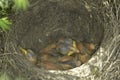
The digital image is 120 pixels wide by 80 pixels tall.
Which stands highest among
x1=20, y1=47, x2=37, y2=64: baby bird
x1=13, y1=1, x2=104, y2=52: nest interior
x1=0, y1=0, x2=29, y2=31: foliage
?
x1=0, y1=0, x2=29, y2=31: foliage

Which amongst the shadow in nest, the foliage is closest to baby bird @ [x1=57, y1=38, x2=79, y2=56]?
the shadow in nest

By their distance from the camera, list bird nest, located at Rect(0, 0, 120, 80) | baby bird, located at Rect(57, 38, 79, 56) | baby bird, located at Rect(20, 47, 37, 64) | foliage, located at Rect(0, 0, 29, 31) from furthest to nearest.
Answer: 1. baby bird, located at Rect(57, 38, 79, 56)
2. baby bird, located at Rect(20, 47, 37, 64)
3. bird nest, located at Rect(0, 0, 120, 80)
4. foliage, located at Rect(0, 0, 29, 31)

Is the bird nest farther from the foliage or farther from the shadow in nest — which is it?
the foliage

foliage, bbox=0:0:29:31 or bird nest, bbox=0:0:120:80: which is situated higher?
foliage, bbox=0:0:29:31

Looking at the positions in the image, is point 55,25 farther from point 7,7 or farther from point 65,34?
point 7,7

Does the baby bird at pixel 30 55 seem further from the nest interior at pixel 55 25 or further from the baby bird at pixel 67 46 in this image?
the baby bird at pixel 67 46

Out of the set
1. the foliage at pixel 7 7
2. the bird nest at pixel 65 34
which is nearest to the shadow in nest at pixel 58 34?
the bird nest at pixel 65 34

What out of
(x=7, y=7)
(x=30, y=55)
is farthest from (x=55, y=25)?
(x=7, y=7)
